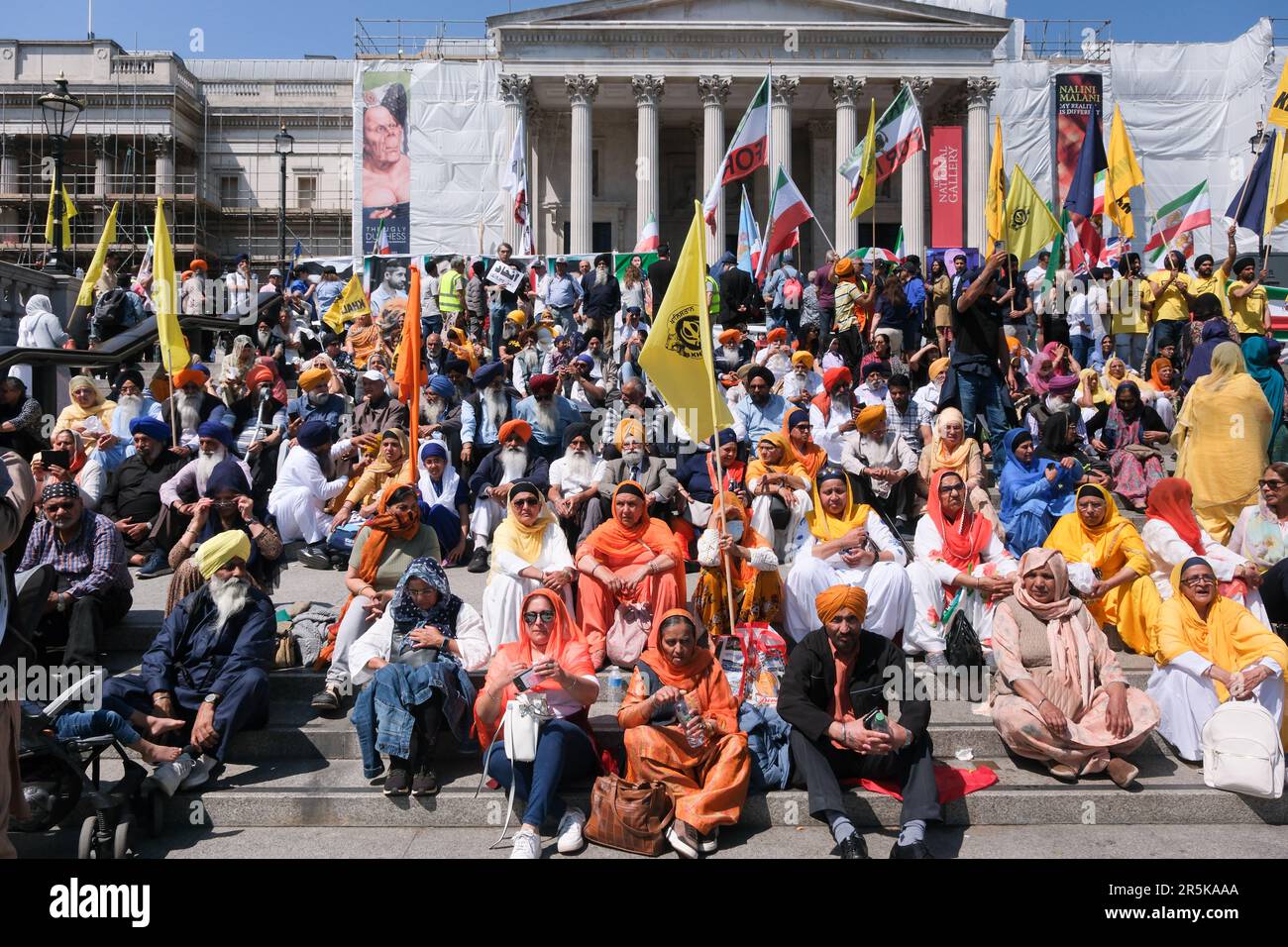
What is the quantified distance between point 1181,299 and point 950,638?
30.2 feet

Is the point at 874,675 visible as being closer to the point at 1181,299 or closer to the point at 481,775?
the point at 481,775

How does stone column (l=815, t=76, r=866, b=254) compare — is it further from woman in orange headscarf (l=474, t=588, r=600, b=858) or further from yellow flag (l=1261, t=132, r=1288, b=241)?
woman in orange headscarf (l=474, t=588, r=600, b=858)

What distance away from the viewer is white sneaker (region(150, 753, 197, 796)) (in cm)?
514

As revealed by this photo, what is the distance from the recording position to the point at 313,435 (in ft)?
30.1

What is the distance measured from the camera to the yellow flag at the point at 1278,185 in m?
12.2

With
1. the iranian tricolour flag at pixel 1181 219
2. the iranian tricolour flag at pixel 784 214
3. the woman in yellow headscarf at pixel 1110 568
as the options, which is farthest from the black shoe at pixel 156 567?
the iranian tricolour flag at pixel 1181 219

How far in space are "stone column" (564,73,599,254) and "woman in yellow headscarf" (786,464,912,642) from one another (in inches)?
1142

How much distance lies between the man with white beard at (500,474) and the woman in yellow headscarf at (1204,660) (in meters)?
4.97

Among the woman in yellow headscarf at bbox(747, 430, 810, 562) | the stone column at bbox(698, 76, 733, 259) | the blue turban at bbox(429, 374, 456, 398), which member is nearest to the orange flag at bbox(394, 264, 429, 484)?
the blue turban at bbox(429, 374, 456, 398)

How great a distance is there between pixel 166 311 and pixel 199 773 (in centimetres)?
600

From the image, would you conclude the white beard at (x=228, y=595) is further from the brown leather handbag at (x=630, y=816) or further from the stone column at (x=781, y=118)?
the stone column at (x=781, y=118)

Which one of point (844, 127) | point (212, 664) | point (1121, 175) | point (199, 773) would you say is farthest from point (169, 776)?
point (844, 127)

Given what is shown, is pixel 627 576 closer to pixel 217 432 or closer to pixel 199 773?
pixel 199 773
